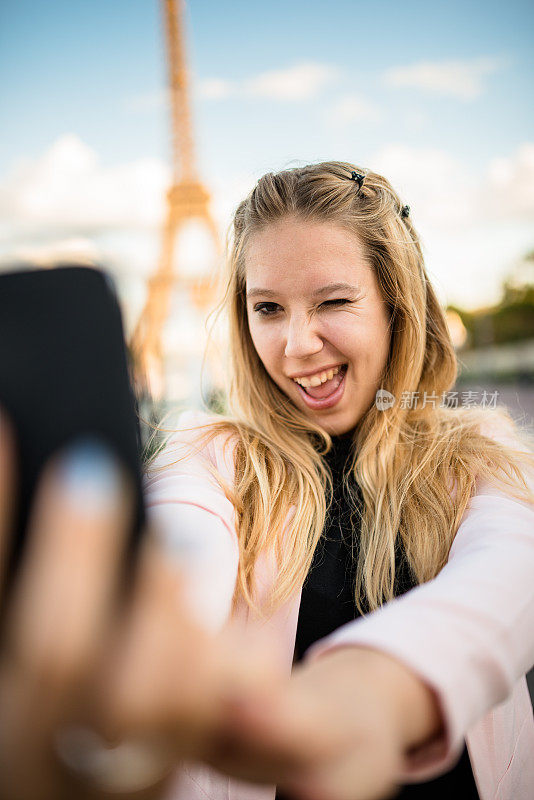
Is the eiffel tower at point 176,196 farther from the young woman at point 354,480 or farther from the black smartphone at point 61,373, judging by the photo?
the black smartphone at point 61,373

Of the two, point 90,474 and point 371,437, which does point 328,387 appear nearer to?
point 371,437

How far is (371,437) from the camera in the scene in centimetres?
162

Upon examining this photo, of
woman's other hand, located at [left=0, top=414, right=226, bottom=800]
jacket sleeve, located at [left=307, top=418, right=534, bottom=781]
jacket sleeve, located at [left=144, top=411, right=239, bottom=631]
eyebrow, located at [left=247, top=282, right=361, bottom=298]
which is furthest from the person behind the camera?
eyebrow, located at [left=247, top=282, right=361, bottom=298]

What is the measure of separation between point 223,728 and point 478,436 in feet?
4.34

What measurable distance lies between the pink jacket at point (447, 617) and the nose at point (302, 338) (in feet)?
1.09

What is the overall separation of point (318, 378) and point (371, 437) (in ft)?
0.72

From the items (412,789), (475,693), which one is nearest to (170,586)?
(475,693)

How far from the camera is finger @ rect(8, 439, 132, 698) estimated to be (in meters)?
0.40

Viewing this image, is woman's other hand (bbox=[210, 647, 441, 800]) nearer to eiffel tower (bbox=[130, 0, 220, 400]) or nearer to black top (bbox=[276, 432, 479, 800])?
black top (bbox=[276, 432, 479, 800])

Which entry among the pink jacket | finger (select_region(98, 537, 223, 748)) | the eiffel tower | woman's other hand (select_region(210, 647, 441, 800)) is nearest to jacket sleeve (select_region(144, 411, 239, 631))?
the pink jacket

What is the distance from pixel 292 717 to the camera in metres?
0.47

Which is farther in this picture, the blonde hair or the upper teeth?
the upper teeth

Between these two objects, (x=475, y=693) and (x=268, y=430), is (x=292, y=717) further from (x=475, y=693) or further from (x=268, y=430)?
(x=268, y=430)

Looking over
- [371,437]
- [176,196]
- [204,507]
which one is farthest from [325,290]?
[176,196]
